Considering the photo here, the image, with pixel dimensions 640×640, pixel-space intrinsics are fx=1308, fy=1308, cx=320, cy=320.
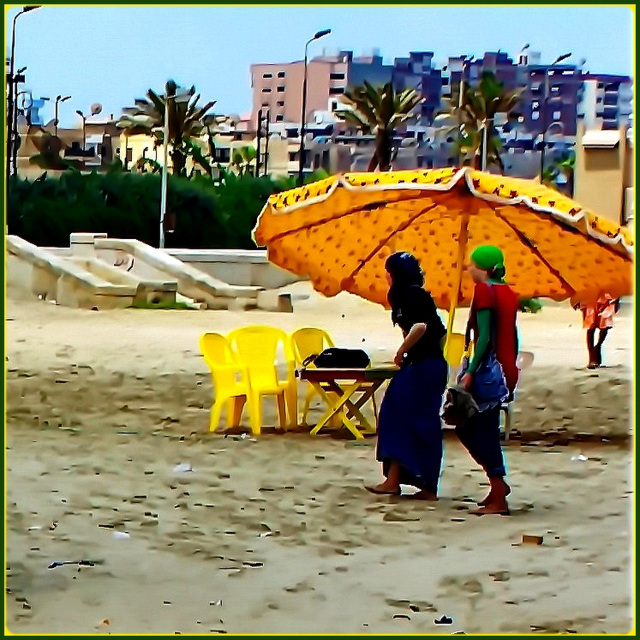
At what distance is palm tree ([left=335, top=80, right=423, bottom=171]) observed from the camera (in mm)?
18969

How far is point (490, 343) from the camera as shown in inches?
256

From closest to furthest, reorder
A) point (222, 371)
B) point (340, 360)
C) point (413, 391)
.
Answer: point (413, 391) < point (340, 360) < point (222, 371)

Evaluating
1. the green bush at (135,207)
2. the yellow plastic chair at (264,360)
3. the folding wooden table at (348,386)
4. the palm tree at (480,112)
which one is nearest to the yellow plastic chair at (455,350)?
the folding wooden table at (348,386)

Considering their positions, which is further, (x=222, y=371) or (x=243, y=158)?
(x=243, y=158)

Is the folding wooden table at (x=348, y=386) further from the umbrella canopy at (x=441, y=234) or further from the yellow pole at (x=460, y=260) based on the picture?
the umbrella canopy at (x=441, y=234)

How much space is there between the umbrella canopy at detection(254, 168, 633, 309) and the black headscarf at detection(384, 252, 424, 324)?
1.33m

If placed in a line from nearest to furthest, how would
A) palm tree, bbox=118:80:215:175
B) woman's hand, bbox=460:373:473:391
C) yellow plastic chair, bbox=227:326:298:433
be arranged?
woman's hand, bbox=460:373:473:391
yellow plastic chair, bbox=227:326:298:433
palm tree, bbox=118:80:215:175

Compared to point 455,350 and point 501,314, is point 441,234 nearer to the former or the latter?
point 455,350

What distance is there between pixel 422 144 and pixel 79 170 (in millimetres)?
9588

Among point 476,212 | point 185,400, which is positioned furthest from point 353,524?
point 185,400

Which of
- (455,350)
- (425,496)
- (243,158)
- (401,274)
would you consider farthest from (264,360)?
(243,158)

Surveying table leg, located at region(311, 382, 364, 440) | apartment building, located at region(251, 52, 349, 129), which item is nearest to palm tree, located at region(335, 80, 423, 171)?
apartment building, located at region(251, 52, 349, 129)

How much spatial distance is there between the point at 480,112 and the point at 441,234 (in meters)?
14.0

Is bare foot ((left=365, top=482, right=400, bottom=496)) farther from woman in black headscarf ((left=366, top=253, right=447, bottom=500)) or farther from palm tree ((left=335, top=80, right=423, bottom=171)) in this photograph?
palm tree ((left=335, top=80, right=423, bottom=171))
